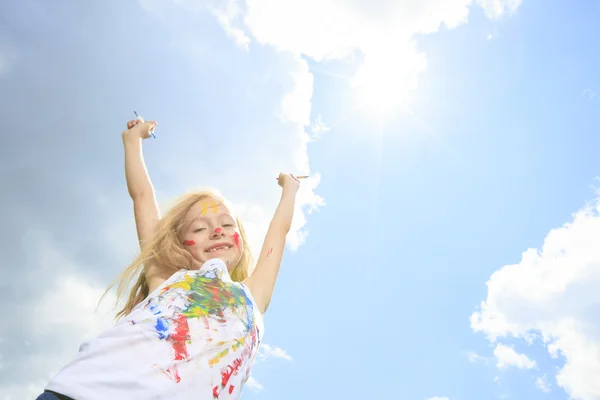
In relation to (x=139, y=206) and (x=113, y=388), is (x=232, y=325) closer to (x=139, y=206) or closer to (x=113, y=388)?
(x=113, y=388)

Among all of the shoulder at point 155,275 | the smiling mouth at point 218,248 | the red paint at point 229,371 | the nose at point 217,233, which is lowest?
the red paint at point 229,371

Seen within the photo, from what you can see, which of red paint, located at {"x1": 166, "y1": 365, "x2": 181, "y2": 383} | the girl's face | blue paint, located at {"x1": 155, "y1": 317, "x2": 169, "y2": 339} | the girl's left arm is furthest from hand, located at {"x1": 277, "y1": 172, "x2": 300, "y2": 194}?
red paint, located at {"x1": 166, "y1": 365, "x2": 181, "y2": 383}

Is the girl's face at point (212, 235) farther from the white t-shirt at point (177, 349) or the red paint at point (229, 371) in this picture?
the red paint at point (229, 371)

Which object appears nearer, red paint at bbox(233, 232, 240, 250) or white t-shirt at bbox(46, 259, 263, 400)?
white t-shirt at bbox(46, 259, 263, 400)

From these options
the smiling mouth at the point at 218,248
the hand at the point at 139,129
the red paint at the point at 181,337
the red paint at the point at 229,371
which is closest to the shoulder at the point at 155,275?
the smiling mouth at the point at 218,248

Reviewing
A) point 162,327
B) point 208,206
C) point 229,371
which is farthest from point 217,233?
point 229,371

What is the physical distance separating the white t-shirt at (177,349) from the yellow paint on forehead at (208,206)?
29.9 inches

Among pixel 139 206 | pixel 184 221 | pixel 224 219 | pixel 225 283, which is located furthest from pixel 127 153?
pixel 225 283

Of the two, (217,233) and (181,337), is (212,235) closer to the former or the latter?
(217,233)

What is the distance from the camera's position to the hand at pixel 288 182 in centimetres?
502

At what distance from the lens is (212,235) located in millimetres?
4016

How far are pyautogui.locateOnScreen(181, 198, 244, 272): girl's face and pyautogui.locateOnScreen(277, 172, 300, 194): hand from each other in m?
0.97

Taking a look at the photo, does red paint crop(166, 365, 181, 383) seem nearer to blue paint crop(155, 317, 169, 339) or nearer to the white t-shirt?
the white t-shirt

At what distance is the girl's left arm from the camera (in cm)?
391
